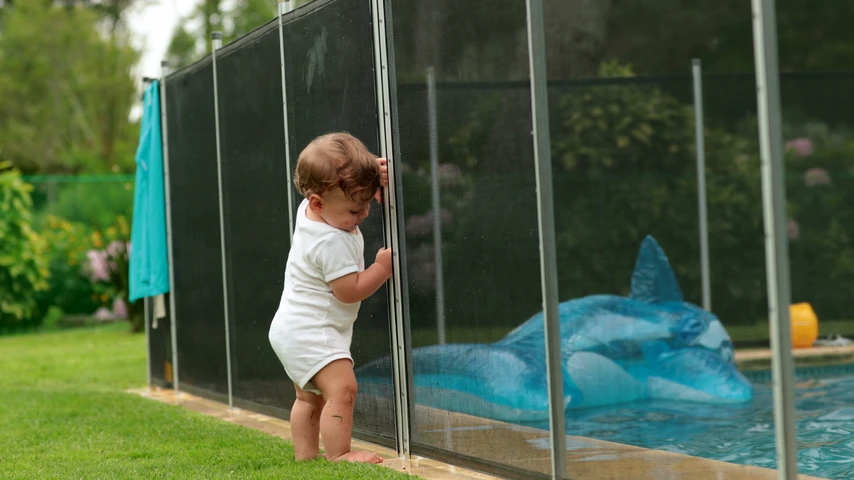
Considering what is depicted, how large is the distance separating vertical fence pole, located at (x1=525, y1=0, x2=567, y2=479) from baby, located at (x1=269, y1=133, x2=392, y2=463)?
811 mm

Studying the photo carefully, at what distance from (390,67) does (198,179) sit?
275 cm

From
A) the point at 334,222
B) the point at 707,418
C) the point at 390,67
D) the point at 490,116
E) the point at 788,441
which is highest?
the point at 390,67

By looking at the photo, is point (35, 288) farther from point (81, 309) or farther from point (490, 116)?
point (490, 116)

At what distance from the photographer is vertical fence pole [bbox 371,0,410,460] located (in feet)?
14.1

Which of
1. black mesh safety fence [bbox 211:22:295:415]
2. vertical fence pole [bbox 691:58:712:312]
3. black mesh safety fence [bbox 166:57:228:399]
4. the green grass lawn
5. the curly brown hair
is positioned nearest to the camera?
the curly brown hair

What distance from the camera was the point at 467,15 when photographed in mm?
3797

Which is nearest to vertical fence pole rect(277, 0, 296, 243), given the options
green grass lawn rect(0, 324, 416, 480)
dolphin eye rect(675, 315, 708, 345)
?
green grass lawn rect(0, 324, 416, 480)

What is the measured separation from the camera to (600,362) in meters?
5.62

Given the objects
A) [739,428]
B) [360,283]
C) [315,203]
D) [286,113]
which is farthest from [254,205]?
[739,428]

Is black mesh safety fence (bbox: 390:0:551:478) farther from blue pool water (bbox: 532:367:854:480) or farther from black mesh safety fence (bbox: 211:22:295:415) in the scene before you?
black mesh safety fence (bbox: 211:22:295:415)

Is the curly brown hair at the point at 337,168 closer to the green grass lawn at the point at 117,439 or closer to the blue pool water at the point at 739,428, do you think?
the green grass lawn at the point at 117,439

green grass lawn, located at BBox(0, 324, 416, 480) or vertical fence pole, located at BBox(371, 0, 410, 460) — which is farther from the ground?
vertical fence pole, located at BBox(371, 0, 410, 460)

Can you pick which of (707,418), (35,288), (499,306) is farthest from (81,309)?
(499,306)

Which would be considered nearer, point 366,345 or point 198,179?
point 366,345
